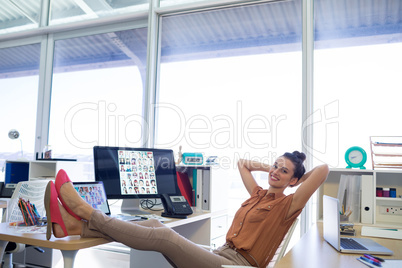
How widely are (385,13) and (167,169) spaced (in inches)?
85.4

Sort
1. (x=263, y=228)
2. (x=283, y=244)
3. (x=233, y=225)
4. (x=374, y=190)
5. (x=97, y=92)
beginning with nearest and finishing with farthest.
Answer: (x=283, y=244)
(x=263, y=228)
(x=233, y=225)
(x=374, y=190)
(x=97, y=92)

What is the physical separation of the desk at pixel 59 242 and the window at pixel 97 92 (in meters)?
2.11

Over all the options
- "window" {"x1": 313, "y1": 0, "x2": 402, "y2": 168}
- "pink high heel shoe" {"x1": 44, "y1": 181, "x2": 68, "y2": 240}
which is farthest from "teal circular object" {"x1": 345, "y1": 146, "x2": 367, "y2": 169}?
"pink high heel shoe" {"x1": 44, "y1": 181, "x2": 68, "y2": 240}

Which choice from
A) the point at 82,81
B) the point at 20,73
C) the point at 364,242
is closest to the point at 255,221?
the point at 364,242

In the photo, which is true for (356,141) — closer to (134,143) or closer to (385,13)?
(385,13)

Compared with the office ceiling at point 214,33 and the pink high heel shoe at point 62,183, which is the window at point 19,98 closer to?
the office ceiling at point 214,33

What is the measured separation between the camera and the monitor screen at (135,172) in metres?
2.44

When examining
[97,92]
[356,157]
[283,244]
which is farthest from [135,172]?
[97,92]

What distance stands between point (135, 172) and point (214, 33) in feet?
5.83

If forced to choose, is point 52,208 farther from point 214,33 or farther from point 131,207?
point 214,33

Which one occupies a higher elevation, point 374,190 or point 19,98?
point 19,98

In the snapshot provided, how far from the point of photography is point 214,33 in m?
3.71

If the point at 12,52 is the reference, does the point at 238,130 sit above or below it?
below

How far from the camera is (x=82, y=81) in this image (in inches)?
167
